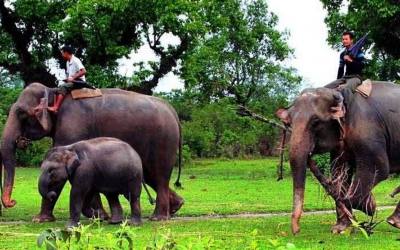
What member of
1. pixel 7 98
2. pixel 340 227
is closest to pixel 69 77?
pixel 340 227

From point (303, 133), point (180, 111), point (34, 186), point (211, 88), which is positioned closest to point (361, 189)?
point (303, 133)

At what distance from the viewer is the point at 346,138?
472 inches

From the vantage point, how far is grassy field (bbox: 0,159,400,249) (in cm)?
1036

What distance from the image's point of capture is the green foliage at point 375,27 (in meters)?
27.9

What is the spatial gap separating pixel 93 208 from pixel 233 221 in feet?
8.92

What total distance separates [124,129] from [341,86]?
4.47 m

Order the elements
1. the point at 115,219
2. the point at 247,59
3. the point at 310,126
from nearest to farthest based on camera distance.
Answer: the point at 310,126, the point at 115,219, the point at 247,59

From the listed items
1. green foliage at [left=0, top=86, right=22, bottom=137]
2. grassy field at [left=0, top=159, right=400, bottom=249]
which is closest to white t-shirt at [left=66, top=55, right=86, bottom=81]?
grassy field at [left=0, top=159, right=400, bottom=249]

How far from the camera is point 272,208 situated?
16.9 metres

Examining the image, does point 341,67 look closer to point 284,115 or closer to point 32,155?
point 284,115

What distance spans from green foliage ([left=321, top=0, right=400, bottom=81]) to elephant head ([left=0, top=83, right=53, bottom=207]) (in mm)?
16272

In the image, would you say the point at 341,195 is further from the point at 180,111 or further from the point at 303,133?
the point at 180,111

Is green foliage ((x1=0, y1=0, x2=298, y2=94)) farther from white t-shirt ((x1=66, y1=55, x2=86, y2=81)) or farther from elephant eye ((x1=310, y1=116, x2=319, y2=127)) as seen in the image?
elephant eye ((x1=310, y1=116, x2=319, y2=127))

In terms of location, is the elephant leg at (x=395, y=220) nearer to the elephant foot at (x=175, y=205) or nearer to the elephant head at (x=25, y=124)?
the elephant foot at (x=175, y=205)
